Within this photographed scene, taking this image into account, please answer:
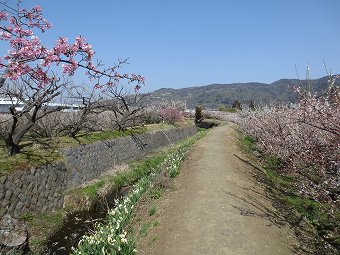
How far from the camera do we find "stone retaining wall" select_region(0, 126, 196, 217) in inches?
461

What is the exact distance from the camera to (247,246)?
288 inches

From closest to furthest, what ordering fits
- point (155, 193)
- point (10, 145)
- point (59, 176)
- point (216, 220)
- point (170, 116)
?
1. point (216, 220)
2. point (155, 193)
3. point (10, 145)
4. point (59, 176)
5. point (170, 116)

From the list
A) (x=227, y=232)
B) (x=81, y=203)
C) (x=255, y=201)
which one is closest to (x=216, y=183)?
(x=255, y=201)

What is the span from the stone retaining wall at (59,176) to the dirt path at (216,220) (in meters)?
5.10

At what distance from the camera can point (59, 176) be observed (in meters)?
14.4

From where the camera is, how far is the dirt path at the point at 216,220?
7.29 metres

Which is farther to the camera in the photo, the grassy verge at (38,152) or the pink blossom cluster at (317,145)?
the grassy verge at (38,152)

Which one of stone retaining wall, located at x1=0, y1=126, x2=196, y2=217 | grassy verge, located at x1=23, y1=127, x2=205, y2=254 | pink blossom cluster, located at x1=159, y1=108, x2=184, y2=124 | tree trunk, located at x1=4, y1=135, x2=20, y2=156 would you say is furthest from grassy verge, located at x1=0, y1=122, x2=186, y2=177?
pink blossom cluster, located at x1=159, y1=108, x2=184, y2=124

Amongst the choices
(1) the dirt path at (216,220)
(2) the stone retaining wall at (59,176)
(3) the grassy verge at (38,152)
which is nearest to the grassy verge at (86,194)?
(2) the stone retaining wall at (59,176)

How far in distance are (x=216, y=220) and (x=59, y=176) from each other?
8.27 metres

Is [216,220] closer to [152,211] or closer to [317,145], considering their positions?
[152,211]

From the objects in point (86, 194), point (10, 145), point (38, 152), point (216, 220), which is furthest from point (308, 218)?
point (10, 145)

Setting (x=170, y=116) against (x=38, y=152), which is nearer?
(x=38, y=152)

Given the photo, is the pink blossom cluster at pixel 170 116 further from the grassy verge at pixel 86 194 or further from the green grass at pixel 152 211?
the green grass at pixel 152 211
